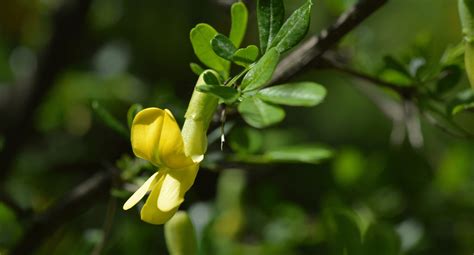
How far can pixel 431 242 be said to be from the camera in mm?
1197

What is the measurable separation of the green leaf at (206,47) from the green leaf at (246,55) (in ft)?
0.12

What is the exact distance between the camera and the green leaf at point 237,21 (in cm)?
68

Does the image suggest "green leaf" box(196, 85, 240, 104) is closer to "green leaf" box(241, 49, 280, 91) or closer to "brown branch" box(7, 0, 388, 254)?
"green leaf" box(241, 49, 280, 91)

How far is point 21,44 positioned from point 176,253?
92cm

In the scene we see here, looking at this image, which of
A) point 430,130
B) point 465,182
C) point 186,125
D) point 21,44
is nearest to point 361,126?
point 430,130

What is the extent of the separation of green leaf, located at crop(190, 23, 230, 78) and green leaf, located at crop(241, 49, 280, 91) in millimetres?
59

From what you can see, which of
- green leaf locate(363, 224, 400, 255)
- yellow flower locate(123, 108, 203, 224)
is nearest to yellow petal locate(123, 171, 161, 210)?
yellow flower locate(123, 108, 203, 224)

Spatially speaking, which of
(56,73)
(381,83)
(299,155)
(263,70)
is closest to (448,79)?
(381,83)

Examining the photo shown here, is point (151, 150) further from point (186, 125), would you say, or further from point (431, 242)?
point (431, 242)

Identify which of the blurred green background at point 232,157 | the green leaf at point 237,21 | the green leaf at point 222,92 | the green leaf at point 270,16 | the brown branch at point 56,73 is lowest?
the blurred green background at point 232,157

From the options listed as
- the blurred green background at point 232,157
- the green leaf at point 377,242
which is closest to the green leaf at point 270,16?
the blurred green background at point 232,157

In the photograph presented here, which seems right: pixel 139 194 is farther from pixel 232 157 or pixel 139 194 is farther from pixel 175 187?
pixel 232 157

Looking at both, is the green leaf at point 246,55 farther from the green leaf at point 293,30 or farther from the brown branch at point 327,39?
the brown branch at point 327,39

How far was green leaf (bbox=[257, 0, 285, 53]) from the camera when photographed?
63cm
